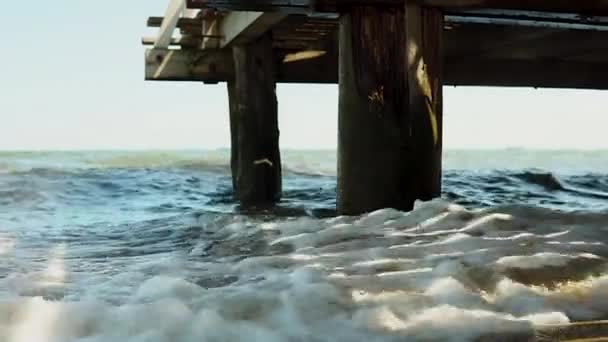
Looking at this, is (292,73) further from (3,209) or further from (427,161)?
(427,161)

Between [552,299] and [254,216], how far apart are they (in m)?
4.41

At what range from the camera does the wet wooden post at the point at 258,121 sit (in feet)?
27.9

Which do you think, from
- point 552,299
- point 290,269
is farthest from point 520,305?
point 290,269

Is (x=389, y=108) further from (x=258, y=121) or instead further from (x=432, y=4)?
(x=258, y=121)

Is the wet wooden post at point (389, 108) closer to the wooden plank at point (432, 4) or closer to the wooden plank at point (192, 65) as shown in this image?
the wooden plank at point (432, 4)

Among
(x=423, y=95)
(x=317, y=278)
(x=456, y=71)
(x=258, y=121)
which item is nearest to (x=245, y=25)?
(x=258, y=121)

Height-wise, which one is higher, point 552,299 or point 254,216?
point 552,299

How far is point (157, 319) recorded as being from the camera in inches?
94.6

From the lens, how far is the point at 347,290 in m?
2.66

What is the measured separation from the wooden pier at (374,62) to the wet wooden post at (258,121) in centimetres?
1

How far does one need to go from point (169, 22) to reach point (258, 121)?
1.54 meters

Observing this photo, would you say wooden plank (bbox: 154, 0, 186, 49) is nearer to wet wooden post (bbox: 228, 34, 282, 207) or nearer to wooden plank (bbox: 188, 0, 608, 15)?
wet wooden post (bbox: 228, 34, 282, 207)

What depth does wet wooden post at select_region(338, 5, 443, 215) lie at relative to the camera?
5.19m

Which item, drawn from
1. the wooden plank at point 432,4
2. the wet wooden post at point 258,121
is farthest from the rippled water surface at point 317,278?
the wet wooden post at point 258,121
